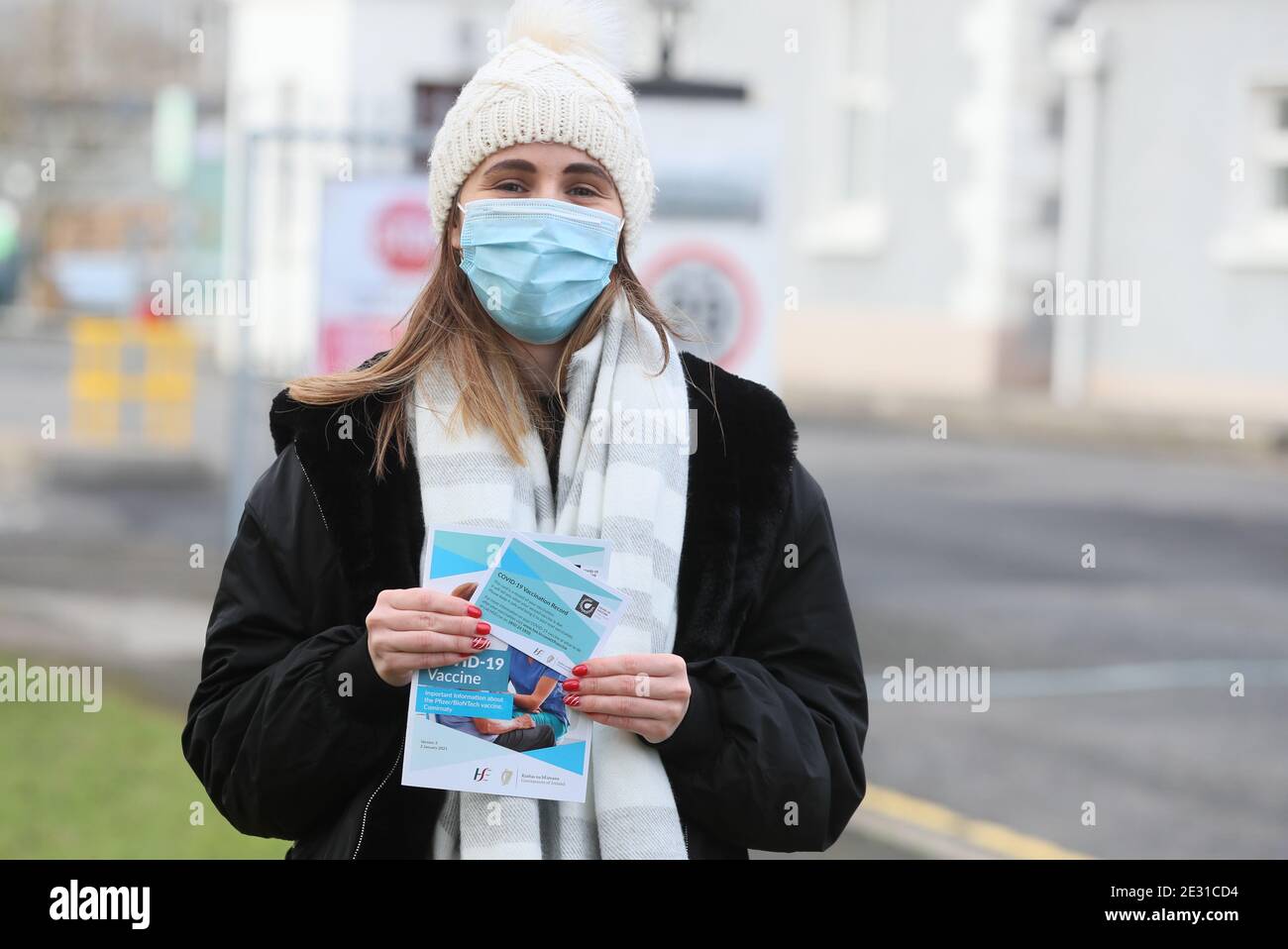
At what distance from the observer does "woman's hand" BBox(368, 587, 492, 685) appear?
2289 millimetres

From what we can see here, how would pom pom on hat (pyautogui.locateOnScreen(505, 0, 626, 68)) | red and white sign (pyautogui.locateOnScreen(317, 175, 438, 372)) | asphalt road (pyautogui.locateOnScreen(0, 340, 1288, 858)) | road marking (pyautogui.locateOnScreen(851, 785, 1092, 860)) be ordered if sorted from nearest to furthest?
pom pom on hat (pyautogui.locateOnScreen(505, 0, 626, 68)) → road marking (pyautogui.locateOnScreen(851, 785, 1092, 860)) → asphalt road (pyautogui.locateOnScreen(0, 340, 1288, 858)) → red and white sign (pyautogui.locateOnScreen(317, 175, 438, 372))

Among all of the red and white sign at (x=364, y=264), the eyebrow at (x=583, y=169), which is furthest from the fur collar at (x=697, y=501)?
the red and white sign at (x=364, y=264)

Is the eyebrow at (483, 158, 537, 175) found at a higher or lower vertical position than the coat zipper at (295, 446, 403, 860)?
higher

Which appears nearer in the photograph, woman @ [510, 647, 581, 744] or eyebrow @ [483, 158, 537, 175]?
woman @ [510, 647, 581, 744]

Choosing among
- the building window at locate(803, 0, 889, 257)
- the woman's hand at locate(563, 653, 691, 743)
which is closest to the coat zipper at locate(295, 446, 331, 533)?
the woman's hand at locate(563, 653, 691, 743)

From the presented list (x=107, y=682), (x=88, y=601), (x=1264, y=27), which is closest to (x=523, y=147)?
(x=107, y=682)

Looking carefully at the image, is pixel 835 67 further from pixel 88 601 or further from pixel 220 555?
pixel 88 601

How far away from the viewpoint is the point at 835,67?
2417cm

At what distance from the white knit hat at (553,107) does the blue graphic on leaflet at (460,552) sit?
0.60m

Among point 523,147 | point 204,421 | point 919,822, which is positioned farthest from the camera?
point 204,421

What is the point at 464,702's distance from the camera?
236 cm

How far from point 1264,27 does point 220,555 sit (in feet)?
43.6

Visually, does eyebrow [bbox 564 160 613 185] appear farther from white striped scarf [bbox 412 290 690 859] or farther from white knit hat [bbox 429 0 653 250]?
white striped scarf [bbox 412 290 690 859]
